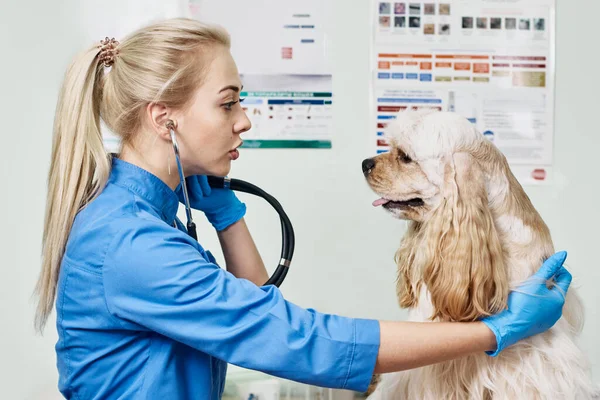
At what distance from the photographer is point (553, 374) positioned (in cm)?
111

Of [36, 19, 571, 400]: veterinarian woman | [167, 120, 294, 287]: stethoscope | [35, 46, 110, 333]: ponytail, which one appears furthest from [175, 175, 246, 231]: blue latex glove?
[35, 46, 110, 333]: ponytail

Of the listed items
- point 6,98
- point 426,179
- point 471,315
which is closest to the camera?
point 471,315

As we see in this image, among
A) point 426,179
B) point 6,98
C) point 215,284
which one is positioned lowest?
point 215,284

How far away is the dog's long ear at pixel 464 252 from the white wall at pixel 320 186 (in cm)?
80

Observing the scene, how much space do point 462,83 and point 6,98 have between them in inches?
55.9

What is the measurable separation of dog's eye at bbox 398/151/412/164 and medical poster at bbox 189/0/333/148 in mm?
700

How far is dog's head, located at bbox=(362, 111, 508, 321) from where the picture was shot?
1.06 metres

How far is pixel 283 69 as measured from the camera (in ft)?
6.23

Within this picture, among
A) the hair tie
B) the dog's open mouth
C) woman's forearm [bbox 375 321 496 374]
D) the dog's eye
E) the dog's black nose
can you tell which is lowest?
woman's forearm [bbox 375 321 496 374]

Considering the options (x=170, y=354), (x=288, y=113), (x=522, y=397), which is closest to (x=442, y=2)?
(x=288, y=113)

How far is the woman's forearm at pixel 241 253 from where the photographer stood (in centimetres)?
150

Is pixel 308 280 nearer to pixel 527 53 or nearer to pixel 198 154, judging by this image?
pixel 198 154

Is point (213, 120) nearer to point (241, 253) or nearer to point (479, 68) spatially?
point (241, 253)

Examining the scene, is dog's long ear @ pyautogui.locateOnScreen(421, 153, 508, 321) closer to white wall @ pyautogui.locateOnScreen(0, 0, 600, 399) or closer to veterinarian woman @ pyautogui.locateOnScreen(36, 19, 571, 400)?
veterinarian woman @ pyautogui.locateOnScreen(36, 19, 571, 400)
